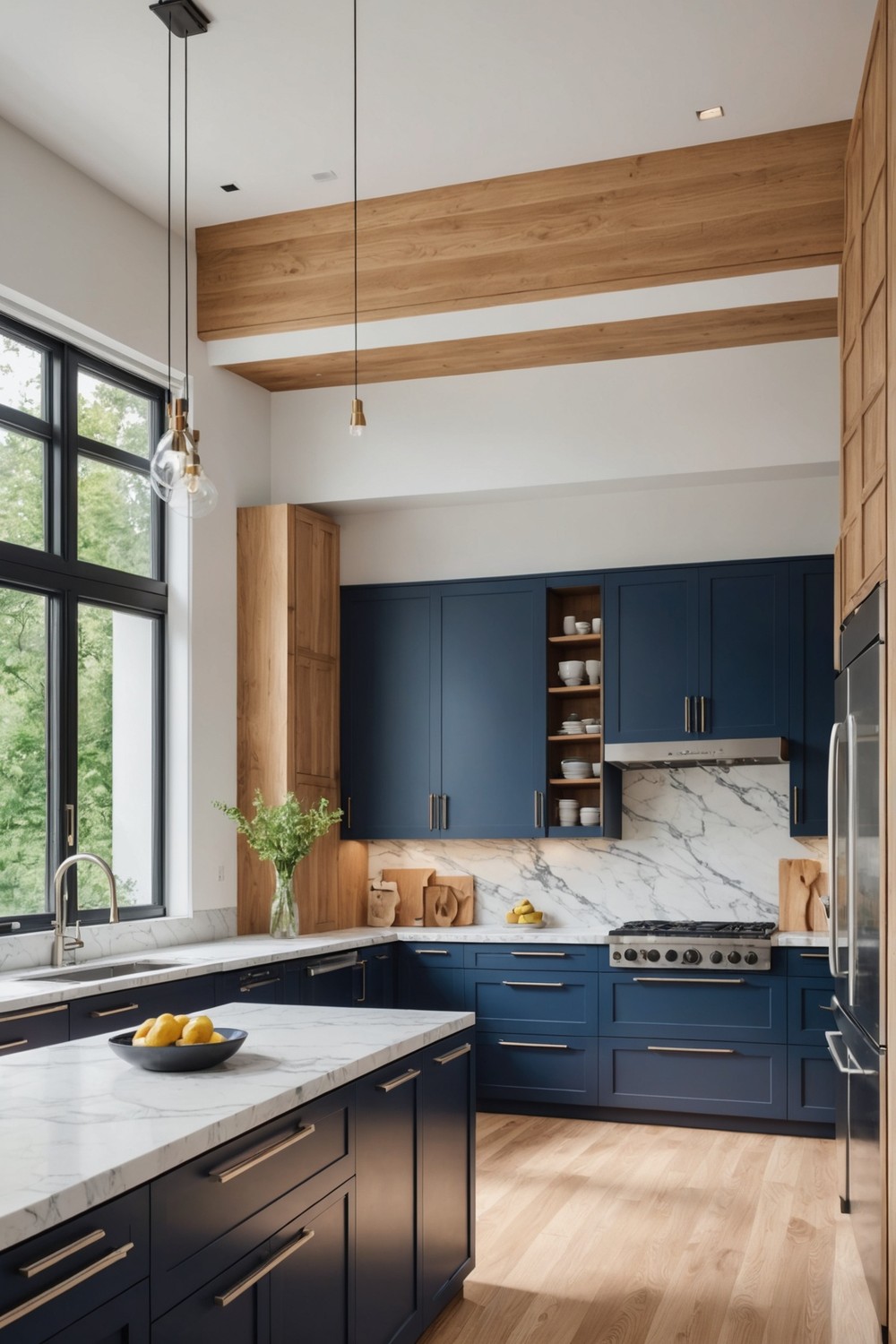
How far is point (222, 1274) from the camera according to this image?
7.48ft

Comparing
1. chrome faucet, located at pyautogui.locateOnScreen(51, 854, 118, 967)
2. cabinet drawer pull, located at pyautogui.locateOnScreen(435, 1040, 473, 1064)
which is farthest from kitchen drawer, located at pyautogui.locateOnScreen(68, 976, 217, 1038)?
cabinet drawer pull, located at pyautogui.locateOnScreen(435, 1040, 473, 1064)

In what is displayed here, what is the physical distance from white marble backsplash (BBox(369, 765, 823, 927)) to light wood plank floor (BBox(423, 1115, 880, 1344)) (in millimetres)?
1155

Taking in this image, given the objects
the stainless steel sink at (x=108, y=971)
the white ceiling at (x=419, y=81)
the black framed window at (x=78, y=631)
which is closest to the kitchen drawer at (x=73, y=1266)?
the stainless steel sink at (x=108, y=971)

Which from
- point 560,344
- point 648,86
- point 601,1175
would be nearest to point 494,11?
point 648,86

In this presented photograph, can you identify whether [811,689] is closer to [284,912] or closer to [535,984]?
[535,984]

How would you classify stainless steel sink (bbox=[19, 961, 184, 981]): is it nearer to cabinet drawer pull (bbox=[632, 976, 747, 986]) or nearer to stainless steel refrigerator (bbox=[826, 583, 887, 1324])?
cabinet drawer pull (bbox=[632, 976, 747, 986])

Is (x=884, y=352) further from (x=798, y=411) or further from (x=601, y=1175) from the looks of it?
(x=601, y=1175)

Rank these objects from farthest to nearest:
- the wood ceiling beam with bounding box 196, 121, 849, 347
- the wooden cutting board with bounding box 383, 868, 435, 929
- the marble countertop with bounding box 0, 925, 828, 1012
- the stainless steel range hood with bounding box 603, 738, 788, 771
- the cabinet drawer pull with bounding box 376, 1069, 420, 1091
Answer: the wooden cutting board with bounding box 383, 868, 435, 929, the stainless steel range hood with bounding box 603, 738, 788, 771, the wood ceiling beam with bounding box 196, 121, 849, 347, the marble countertop with bounding box 0, 925, 828, 1012, the cabinet drawer pull with bounding box 376, 1069, 420, 1091

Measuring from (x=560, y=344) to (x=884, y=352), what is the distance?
8.73 ft

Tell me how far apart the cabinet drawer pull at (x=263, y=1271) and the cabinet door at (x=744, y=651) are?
3.86 meters

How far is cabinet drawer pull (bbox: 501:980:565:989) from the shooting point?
604 centimetres

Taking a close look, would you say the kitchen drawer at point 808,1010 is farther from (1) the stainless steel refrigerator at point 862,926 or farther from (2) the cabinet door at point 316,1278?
(2) the cabinet door at point 316,1278

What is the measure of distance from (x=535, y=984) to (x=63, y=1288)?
4.42 m

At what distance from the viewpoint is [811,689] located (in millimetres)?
5902
